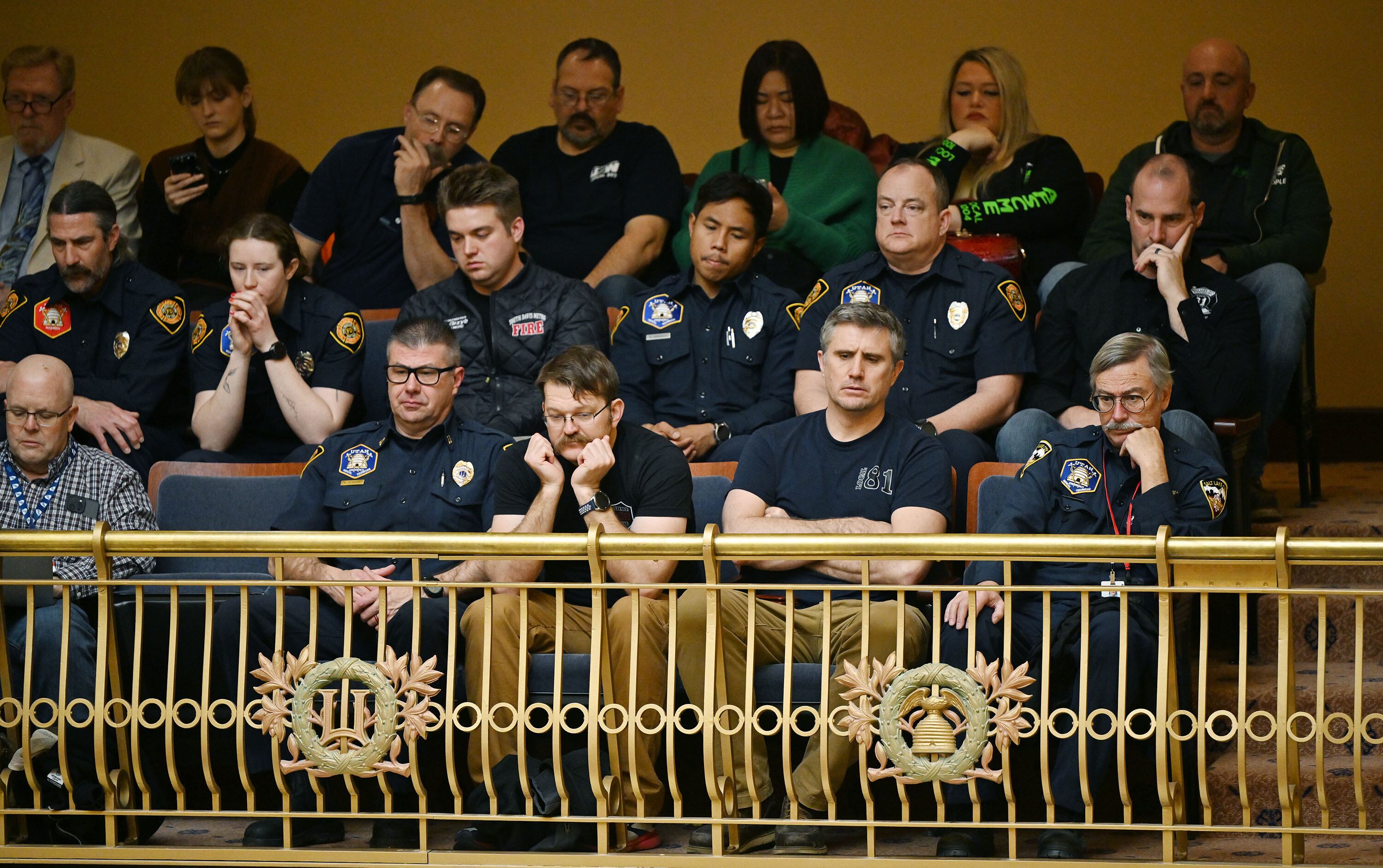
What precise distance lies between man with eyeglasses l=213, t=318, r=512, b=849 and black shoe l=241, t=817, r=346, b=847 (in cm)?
20

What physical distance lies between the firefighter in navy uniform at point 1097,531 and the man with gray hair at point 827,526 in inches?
7.9

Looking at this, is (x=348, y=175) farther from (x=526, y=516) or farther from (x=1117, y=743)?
(x=1117, y=743)

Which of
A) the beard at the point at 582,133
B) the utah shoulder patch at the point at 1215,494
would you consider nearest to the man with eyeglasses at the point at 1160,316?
the utah shoulder patch at the point at 1215,494

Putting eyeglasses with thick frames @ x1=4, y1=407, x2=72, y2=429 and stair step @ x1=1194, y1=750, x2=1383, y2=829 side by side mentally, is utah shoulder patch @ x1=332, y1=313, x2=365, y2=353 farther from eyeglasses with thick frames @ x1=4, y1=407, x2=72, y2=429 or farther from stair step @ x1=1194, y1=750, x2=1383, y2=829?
stair step @ x1=1194, y1=750, x2=1383, y2=829

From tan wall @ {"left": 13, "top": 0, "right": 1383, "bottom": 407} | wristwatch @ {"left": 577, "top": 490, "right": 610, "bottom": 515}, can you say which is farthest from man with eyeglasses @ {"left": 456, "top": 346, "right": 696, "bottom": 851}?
tan wall @ {"left": 13, "top": 0, "right": 1383, "bottom": 407}

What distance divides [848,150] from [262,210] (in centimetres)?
211

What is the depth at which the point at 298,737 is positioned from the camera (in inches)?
130

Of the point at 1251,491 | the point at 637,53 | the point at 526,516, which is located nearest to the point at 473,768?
the point at 526,516

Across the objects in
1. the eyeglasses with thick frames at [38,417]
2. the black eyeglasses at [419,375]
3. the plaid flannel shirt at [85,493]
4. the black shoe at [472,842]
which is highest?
the black eyeglasses at [419,375]

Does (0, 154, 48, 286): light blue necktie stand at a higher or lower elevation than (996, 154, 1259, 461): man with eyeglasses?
higher

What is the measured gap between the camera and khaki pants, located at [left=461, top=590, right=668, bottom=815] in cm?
346

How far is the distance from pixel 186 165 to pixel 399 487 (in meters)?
2.13

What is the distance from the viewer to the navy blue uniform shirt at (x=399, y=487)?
4.08 m

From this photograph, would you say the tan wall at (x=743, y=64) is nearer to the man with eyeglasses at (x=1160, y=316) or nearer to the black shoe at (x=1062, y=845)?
the man with eyeglasses at (x=1160, y=316)
